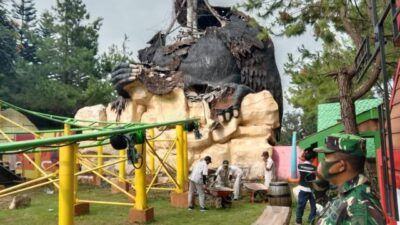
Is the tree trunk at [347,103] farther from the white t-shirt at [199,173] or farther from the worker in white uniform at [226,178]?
the worker in white uniform at [226,178]

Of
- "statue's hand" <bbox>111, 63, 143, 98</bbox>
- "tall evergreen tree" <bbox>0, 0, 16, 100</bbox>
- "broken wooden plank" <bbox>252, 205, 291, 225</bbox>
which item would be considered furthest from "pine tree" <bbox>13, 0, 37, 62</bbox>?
"broken wooden plank" <bbox>252, 205, 291, 225</bbox>

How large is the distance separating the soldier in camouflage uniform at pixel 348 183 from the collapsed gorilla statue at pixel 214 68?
14567mm

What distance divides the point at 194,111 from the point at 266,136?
11.1 feet

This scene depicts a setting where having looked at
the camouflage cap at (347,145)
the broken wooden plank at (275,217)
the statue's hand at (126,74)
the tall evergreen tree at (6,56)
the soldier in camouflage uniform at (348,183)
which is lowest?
the broken wooden plank at (275,217)

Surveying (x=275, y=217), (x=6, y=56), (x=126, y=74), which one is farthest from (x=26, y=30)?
(x=275, y=217)

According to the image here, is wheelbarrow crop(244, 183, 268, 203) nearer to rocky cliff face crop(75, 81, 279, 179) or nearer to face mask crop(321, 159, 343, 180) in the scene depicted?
rocky cliff face crop(75, 81, 279, 179)

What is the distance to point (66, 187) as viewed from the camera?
Result: 14.1 feet

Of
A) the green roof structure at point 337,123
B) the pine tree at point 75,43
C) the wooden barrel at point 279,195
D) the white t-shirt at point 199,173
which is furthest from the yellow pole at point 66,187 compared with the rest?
the pine tree at point 75,43

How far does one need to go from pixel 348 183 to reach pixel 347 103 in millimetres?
5978

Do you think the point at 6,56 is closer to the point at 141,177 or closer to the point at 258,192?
the point at 258,192

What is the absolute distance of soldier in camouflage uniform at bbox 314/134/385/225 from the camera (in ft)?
6.65

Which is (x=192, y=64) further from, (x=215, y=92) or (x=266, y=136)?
(x=266, y=136)

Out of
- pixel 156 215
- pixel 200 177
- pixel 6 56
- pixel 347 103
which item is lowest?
pixel 156 215

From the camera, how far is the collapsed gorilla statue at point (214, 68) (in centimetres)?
1805
